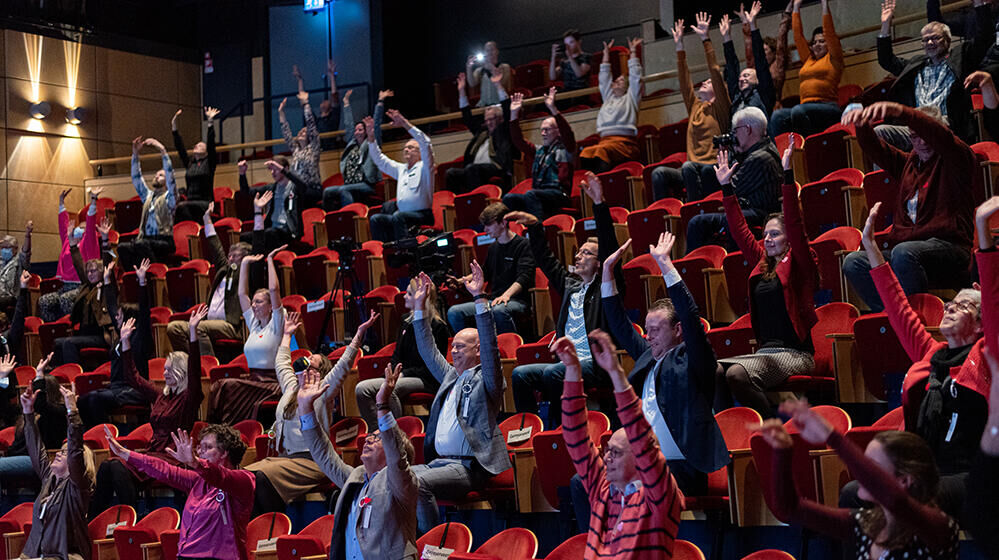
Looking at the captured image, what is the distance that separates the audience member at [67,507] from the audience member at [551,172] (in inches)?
105

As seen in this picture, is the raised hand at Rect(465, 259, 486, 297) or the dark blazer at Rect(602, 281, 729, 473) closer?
A: the dark blazer at Rect(602, 281, 729, 473)

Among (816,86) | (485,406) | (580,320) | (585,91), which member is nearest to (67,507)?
(485,406)

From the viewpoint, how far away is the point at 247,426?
5344mm

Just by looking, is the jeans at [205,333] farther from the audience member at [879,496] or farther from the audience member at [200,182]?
the audience member at [879,496]

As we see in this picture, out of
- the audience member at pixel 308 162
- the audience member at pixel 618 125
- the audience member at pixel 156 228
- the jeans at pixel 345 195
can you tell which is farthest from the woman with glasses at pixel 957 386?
the audience member at pixel 156 228

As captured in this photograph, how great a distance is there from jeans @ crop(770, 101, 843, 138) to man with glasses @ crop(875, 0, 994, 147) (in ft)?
2.03

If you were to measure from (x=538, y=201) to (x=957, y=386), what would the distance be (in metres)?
3.76

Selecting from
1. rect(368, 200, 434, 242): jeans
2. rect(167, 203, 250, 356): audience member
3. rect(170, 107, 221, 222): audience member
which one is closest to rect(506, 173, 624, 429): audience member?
A: rect(368, 200, 434, 242): jeans

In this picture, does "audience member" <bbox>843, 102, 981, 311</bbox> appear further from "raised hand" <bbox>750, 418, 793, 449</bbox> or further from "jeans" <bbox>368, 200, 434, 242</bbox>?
"jeans" <bbox>368, 200, 434, 242</bbox>

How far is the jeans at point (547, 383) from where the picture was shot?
438 centimetres

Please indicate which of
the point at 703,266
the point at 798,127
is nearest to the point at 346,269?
the point at 703,266

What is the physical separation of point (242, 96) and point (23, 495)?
6.23 metres

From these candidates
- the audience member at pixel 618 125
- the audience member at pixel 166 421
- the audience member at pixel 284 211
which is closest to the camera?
the audience member at pixel 166 421

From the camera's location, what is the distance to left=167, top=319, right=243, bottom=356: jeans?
6504 mm
